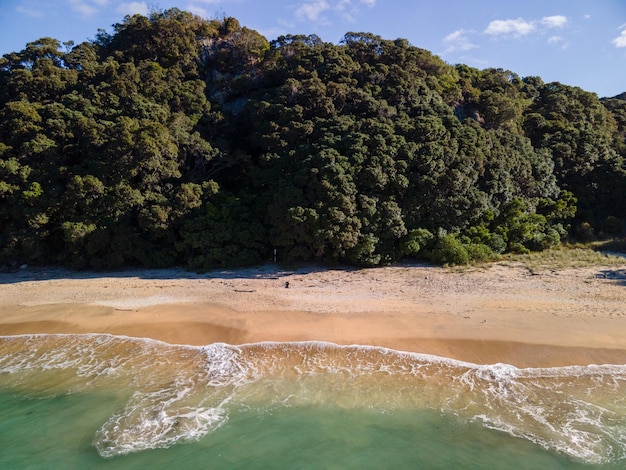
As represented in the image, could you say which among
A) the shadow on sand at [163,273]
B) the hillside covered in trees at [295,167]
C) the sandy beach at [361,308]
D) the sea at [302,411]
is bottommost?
the sea at [302,411]

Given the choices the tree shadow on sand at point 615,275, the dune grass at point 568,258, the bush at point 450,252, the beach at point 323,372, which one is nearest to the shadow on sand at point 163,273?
the beach at point 323,372

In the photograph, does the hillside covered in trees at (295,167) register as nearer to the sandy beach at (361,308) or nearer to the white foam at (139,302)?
the sandy beach at (361,308)

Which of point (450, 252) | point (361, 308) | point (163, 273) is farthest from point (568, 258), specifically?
point (163, 273)

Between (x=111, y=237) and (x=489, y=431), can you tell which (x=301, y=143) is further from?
(x=489, y=431)

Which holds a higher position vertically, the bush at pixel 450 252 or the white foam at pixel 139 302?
the bush at pixel 450 252

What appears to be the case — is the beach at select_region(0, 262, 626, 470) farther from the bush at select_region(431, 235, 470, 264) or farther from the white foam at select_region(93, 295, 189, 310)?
the bush at select_region(431, 235, 470, 264)
